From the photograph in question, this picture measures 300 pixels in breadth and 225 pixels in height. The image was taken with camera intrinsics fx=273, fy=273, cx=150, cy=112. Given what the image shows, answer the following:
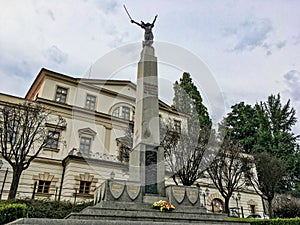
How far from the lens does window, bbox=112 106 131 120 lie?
2895 centimetres

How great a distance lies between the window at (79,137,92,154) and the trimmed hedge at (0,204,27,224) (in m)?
15.6

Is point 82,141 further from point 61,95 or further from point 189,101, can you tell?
point 189,101

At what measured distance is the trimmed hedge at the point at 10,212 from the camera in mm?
8691

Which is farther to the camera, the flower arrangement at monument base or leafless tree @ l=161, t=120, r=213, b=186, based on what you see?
leafless tree @ l=161, t=120, r=213, b=186

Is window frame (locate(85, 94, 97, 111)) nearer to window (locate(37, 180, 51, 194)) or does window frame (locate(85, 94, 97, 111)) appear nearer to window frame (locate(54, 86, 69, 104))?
window frame (locate(54, 86, 69, 104))

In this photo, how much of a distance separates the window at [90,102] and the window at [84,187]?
26.6 ft

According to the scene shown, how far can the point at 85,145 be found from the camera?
2541 cm

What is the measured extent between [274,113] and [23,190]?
35963mm

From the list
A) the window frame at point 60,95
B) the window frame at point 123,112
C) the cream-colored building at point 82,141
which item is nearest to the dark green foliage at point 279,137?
the cream-colored building at point 82,141

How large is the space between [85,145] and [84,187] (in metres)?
4.24

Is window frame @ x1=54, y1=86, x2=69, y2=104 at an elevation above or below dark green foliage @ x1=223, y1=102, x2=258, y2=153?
below

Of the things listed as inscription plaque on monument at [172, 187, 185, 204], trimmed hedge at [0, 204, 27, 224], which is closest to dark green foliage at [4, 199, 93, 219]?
trimmed hedge at [0, 204, 27, 224]

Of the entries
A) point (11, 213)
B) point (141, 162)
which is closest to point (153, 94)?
point (141, 162)

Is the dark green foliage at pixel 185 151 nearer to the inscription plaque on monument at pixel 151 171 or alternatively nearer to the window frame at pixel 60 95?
the inscription plaque on monument at pixel 151 171
